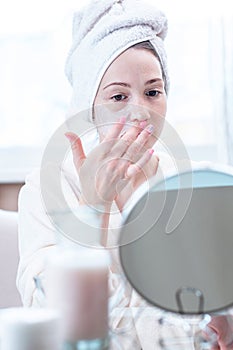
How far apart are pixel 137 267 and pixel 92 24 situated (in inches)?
26.9

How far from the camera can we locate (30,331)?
0.64 metres

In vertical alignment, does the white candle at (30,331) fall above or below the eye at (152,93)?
below

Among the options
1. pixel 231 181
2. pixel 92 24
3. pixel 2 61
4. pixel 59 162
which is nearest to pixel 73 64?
pixel 92 24

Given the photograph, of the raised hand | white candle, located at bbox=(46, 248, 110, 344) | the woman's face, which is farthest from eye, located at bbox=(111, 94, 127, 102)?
white candle, located at bbox=(46, 248, 110, 344)

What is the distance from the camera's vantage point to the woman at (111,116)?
2.95 ft

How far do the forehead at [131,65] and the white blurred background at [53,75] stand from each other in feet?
2.36

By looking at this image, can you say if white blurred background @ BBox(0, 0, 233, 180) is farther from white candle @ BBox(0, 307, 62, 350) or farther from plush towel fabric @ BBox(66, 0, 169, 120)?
white candle @ BBox(0, 307, 62, 350)

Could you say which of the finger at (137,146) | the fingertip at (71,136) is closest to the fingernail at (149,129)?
the finger at (137,146)

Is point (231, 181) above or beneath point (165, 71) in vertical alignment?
beneath

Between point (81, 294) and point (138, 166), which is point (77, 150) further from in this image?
point (81, 294)

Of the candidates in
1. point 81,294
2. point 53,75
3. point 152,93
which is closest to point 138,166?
point 81,294

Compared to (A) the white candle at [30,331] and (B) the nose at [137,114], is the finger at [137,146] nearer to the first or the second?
(B) the nose at [137,114]

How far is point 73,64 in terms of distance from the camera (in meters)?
1.38

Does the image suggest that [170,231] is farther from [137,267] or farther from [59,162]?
[59,162]
